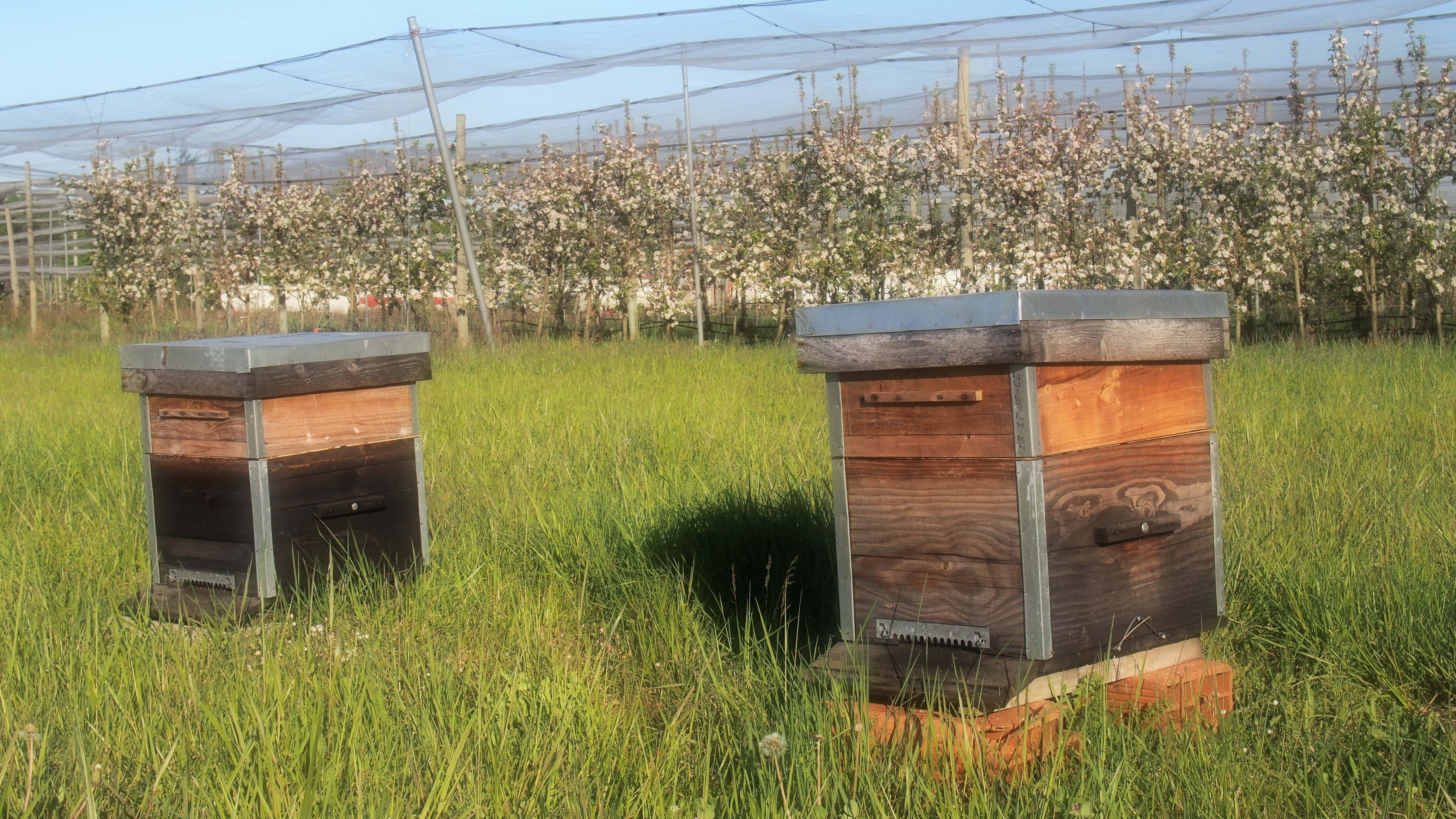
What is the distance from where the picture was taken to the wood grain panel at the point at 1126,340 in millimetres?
2271

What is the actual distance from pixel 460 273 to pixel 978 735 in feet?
47.9

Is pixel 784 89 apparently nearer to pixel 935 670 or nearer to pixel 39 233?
pixel 935 670

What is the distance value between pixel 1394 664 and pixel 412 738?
7.28 ft

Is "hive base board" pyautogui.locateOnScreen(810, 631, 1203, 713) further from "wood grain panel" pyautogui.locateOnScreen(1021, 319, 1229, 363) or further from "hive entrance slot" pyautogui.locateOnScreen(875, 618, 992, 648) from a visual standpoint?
"wood grain panel" pyautogui.locateOnScreen(1021, 319, 1229, 363)

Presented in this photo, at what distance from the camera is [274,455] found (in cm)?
335

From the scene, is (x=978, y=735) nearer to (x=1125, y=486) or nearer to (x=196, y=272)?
(x=1125, y=486)

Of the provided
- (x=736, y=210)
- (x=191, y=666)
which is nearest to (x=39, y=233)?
(x=736, y=210)

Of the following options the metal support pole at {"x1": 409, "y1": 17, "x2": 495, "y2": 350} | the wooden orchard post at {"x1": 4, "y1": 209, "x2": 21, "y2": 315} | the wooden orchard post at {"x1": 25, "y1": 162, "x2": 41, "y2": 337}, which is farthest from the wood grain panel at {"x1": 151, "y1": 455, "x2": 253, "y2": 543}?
the wooden orchard post at {"x1": 4, "y1": 209, "x2": 21, "y2": 315}

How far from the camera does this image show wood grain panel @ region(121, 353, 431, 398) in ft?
10.7

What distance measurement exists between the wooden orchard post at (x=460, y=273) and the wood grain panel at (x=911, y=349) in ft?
43.5

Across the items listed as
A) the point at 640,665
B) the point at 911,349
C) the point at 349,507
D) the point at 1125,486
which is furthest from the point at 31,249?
the point at 1125,486

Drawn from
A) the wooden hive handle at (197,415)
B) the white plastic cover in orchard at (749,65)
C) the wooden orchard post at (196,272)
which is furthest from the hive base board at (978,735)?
the wooden orchard post at (196,272)

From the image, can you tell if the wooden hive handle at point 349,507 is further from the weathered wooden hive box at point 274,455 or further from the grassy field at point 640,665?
the grassy field at point 640,665

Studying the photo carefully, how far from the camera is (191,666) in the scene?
2.77 m
